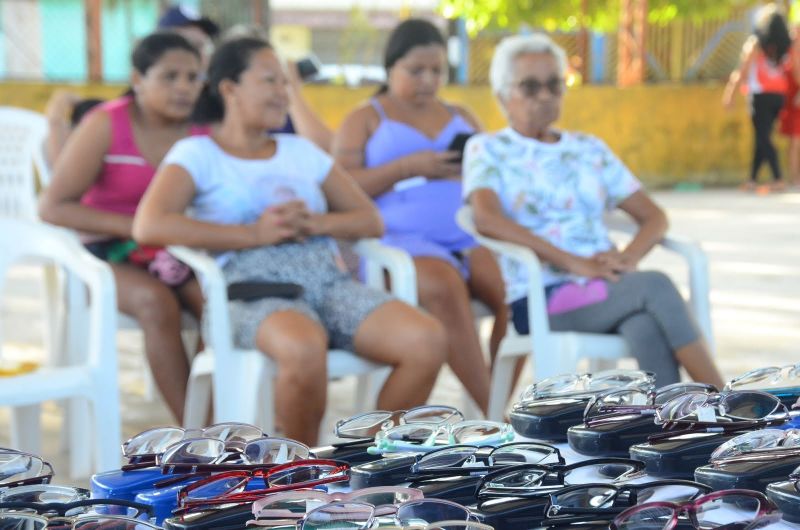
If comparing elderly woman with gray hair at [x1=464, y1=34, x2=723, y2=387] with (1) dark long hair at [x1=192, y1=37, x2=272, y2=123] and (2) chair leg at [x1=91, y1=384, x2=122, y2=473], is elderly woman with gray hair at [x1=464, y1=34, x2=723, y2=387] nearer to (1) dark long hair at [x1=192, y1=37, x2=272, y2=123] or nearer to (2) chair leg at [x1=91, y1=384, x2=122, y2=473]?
(1) dark long hair at [x1=192, y1=37, x2=272, y2=123]

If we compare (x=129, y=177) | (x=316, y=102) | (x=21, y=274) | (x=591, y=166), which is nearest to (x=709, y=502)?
(x=591, y=166)

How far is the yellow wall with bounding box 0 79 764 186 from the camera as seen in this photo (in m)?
13.5

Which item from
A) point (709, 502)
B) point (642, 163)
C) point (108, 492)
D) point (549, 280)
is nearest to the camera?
point (709, 502)

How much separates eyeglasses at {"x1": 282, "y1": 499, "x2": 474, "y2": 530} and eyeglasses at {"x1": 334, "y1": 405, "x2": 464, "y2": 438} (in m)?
0.35

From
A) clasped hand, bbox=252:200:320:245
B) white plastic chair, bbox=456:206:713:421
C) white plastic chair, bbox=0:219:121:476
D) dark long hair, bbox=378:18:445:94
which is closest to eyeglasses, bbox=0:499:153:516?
white plastic chair, bbox=0:219:121:476

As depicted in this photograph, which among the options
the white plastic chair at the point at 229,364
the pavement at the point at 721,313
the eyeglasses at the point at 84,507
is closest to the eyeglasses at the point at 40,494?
the eyeglasses at the point at 84,507

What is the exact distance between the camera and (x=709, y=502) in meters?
1.00

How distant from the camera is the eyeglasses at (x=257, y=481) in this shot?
1.09 meters

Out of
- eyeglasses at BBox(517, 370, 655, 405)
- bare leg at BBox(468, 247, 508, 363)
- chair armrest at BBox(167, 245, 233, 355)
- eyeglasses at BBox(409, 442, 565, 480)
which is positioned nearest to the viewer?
eyeglasses at BBox(409, 442, 565, 480)

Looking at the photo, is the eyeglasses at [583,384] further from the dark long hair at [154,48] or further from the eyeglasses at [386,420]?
the dark long hair at [154,48]

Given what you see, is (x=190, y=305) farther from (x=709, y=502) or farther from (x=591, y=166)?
(x=709, y=502)

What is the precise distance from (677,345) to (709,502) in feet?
7.46

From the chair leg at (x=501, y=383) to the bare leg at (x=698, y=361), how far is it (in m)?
0.55

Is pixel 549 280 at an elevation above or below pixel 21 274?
above
